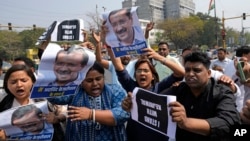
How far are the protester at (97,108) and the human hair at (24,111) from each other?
17cm

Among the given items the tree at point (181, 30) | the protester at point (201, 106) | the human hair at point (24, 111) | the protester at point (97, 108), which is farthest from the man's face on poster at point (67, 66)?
the tree at point (181, 30)

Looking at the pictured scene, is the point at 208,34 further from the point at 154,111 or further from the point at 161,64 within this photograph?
the point at 154,111

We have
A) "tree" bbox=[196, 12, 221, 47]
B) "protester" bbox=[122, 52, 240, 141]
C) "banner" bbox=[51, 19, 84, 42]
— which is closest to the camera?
"protester" bbox=[122, 52, 240, 141]

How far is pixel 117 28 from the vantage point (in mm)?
3078

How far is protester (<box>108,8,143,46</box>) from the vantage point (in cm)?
306

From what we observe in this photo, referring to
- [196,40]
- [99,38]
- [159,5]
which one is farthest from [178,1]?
[99,38]

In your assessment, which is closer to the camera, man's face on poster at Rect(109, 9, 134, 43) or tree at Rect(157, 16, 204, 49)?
man's face on poster at Rect(109, 9, 134, 43)

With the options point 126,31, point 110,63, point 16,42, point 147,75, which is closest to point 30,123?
point 147,75

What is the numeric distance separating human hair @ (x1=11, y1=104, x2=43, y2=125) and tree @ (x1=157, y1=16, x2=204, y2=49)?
65.2 m

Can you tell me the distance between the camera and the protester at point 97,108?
235cm

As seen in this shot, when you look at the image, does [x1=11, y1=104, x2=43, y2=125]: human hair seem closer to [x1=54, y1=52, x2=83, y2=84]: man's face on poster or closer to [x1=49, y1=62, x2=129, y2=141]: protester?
[x1=49, y1=62, x2=129, y2=141]: protester

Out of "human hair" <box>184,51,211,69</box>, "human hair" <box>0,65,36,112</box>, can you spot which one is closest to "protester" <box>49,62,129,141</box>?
"human hair" <box>0,65,36,112</box>

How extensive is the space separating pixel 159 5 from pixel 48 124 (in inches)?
4141

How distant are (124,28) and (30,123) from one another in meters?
1.34
